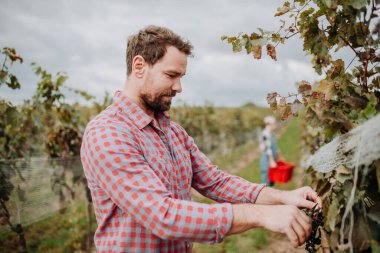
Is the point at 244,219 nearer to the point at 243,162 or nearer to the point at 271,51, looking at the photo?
the point at 271,51

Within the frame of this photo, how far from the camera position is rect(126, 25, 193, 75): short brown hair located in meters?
1.90

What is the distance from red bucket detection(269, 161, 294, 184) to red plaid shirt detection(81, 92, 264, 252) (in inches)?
189

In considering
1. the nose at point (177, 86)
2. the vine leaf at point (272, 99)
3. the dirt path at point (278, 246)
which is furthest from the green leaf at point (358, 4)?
the dirt path at point (278, 246)

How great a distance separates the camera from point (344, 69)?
160cm

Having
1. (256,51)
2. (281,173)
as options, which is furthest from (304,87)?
(281,173)

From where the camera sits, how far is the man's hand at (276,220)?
1329mm

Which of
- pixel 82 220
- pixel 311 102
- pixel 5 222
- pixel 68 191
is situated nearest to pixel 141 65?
pixel 311 102

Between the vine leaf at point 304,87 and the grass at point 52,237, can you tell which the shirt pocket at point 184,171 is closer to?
the vine leaf at point 304,87

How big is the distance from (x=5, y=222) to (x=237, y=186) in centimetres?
298

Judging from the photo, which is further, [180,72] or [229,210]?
[180,72]

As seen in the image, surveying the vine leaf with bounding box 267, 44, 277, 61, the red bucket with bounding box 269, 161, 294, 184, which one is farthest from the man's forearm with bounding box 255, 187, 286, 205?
the red bucket with bounding box 269, 161, 294, 184

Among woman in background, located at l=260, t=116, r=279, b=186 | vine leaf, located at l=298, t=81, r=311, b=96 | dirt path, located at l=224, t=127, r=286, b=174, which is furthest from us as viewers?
dirt path, located at l=224, t=127, r=286, b=174

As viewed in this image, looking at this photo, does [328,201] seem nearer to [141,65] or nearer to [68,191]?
[141,65]

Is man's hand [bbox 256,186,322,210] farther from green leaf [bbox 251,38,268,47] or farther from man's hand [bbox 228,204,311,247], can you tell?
green leaf [bbox 251,38,268,47]
